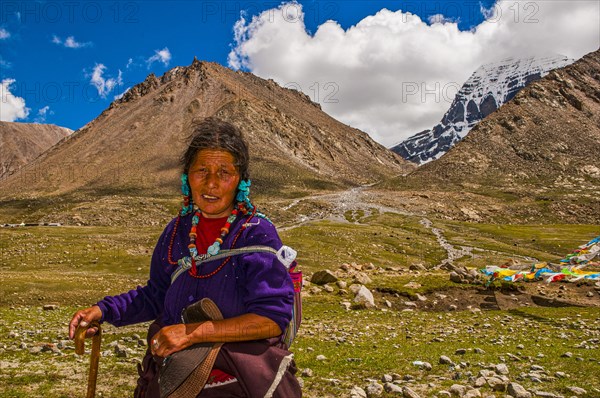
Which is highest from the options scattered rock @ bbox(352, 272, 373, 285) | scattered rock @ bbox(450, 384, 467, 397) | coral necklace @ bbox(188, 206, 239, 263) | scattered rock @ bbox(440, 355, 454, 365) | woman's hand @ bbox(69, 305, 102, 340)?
coral necklace @ bbox(188, 206, 239, 263)

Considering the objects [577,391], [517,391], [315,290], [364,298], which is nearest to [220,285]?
[517,391]

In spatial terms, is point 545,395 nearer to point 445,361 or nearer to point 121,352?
point 445,361

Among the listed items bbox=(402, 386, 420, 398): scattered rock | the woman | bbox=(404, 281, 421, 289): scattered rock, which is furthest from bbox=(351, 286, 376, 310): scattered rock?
the woman

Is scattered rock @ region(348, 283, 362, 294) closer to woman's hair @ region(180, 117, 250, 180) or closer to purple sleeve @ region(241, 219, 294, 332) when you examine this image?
woman's hair @ region(180, 117, 250, 180)

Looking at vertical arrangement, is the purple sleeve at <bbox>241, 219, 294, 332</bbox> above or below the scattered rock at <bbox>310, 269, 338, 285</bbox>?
above

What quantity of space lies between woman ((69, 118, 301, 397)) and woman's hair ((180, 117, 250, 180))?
0.4 inches

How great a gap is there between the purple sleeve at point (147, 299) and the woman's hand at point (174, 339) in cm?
97

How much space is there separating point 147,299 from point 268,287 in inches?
72.9

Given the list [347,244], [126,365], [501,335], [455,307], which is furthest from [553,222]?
[126,365]

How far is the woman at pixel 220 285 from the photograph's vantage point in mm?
3609

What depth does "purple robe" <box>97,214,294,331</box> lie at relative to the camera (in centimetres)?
367

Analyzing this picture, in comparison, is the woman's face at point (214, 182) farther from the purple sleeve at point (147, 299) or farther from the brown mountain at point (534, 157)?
the brown mountain at point (534, 157)

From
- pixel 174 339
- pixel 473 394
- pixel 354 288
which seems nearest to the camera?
pixel 174 339

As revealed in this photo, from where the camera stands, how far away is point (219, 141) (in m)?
4.30
